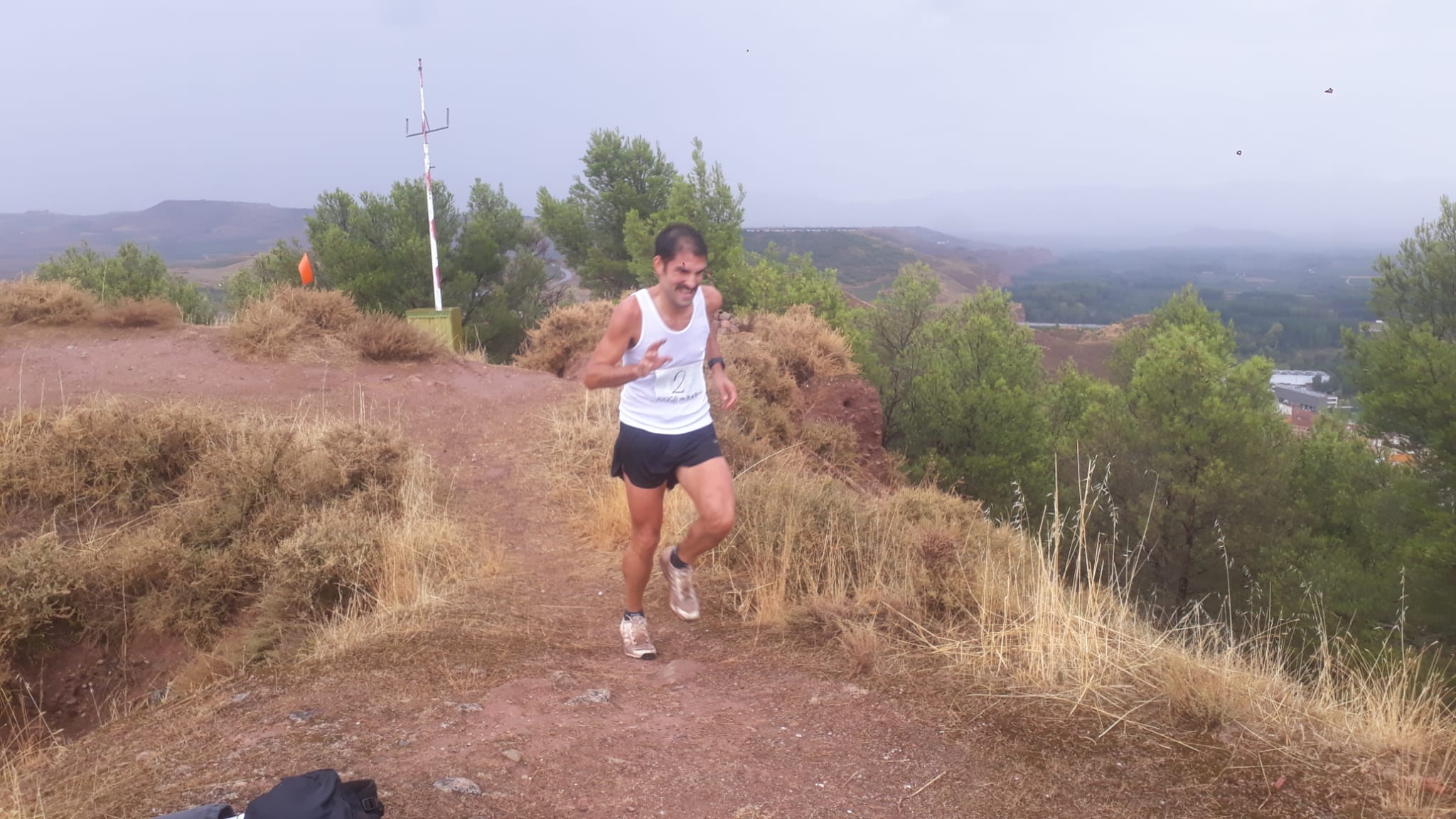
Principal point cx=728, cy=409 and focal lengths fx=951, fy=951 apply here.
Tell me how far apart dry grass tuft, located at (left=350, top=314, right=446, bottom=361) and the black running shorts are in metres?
7.51

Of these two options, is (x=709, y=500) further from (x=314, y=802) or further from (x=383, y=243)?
(x=383, y=243)

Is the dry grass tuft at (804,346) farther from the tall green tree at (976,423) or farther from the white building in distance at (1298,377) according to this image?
the white building in distance at (1298,377)

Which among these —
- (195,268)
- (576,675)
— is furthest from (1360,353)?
(195,268)

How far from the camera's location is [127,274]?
2019 cm

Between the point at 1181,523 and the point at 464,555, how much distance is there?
17.4 meters

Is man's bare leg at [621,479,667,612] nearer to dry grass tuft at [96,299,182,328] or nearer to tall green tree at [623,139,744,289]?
dry grass tuft at [96,299,182,328]

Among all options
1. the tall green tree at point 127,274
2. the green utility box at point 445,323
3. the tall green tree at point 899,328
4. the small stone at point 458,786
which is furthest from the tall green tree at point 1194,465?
the tall green tree at point 127,274

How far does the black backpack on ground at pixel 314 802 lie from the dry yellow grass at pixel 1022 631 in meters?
1.93

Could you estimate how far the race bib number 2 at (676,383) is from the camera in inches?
136

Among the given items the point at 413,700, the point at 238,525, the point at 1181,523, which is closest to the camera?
the point at 413,700

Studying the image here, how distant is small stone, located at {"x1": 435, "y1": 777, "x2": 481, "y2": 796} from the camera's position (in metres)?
2.60

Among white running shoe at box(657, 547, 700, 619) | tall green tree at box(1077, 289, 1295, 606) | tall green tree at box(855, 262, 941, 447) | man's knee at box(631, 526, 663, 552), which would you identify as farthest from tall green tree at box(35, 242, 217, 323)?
tall green tree at box(1077, 289, 1295, 606)

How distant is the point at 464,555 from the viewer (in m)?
5.05

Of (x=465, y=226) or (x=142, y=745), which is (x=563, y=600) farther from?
(x=465, y=226)
